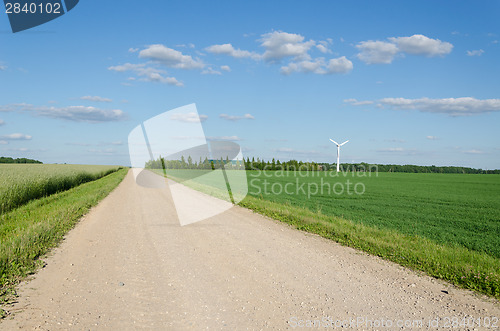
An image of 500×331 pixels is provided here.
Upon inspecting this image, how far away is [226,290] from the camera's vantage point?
5117mm

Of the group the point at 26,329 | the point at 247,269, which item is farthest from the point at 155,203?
the point at 26,329

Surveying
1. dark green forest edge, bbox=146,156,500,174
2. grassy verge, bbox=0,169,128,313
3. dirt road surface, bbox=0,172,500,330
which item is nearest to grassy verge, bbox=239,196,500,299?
dirt road surface, bbox=0,172,500,330

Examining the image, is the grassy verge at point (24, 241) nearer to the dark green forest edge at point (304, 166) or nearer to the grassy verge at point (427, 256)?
the grassy verge at point (427, 256)

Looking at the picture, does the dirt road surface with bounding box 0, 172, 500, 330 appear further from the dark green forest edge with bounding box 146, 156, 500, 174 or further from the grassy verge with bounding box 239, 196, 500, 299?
the dark green forest edge with bounding box 146, 156, 500, 174

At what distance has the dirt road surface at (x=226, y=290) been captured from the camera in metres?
4.18

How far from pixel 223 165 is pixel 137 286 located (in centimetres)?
9214

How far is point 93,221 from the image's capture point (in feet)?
36.6

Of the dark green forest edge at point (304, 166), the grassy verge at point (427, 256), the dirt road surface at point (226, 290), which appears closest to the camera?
the dirt road surface at point (226, 290)

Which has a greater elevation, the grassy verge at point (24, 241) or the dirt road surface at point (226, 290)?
the grassy verge at point (24, 241)

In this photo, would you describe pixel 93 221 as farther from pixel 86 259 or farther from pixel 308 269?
pixel 308 269

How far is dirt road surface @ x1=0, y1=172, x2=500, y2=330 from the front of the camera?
13.7 feet

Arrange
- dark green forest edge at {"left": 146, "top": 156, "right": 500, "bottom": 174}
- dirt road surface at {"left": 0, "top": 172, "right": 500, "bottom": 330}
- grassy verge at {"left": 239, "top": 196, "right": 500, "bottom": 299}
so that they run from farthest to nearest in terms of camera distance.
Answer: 1. dark green forest edge at {"left": 146, "top": 156, "right": 500, "bottom": 174}
2. grassy verge at {"left": 239, "top": 196, "right": 500, "bottom": 299}
3. dirt road surface at {"left": 0, "top": 172, "right": 500, "bottom": 330}

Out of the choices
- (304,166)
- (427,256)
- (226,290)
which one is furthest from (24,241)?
(304,166)

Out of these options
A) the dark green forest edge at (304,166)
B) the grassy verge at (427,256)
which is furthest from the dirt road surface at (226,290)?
the dark green forest edge at (304,166)
